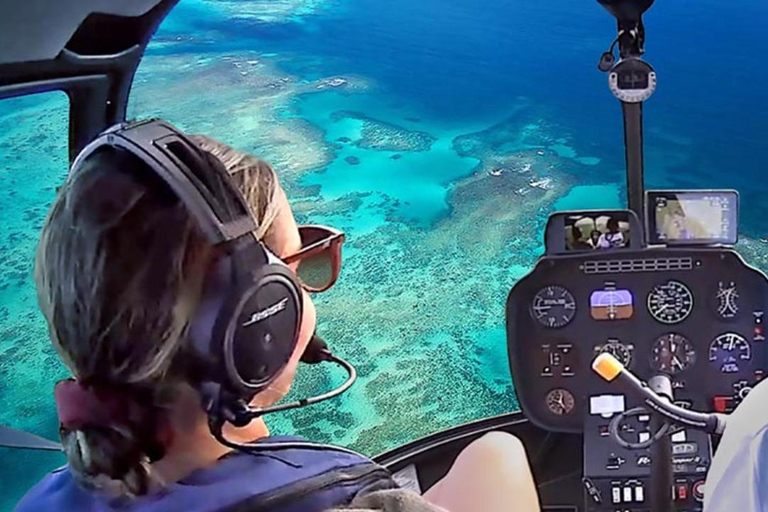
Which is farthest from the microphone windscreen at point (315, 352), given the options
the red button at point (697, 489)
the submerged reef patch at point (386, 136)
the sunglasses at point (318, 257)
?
the submerged reef patch at point (386, 136)

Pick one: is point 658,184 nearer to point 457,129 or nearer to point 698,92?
point 698,92

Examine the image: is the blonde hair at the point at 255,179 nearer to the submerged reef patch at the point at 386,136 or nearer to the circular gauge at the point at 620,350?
the circular gauge at the point at 620,350

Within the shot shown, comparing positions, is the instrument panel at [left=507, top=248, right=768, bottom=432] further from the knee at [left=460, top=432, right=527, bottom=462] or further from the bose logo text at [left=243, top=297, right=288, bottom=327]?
the bose logo text at [left=243, top=297, right=288, bottom=327]

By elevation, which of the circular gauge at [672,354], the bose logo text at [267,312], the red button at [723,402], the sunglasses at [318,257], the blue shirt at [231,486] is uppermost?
the bose logo text at [267,312]

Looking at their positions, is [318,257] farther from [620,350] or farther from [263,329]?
[620,350]

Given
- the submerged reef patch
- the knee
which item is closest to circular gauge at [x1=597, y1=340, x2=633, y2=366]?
the knee

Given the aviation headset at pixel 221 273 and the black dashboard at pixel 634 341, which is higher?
the aviation headset at pixel 221 273

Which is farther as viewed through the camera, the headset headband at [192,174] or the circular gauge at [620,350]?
the circular gauge at [620,350]

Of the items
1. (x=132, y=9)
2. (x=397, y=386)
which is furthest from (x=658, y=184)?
(x=132, y=9)
